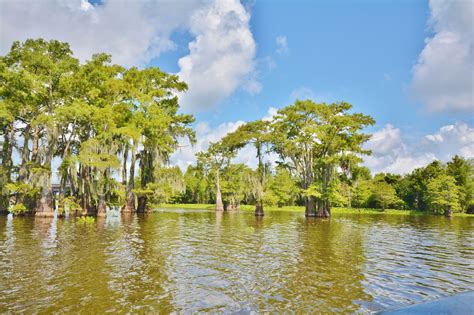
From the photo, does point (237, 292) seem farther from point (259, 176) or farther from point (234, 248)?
point (259, 176)

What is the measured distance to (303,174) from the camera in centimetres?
3681

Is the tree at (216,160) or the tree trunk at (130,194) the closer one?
the tree trunk at (130,194)

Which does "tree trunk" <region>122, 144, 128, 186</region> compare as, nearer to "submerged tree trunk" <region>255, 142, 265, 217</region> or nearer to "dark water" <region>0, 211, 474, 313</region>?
"submerged tree trunk" <region>255, 142, 265, 217</region>

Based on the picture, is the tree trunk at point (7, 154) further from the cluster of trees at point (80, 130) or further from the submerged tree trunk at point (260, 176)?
the submerged tree trunk at point (260, 176)

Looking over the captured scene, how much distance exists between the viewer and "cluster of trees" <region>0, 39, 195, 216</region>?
84.9 feet

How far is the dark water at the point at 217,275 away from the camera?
7.06 meters

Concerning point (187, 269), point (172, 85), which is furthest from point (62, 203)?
point (187, 269)

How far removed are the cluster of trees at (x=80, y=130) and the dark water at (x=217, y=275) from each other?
1258 cm

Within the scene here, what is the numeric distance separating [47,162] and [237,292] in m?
24.7

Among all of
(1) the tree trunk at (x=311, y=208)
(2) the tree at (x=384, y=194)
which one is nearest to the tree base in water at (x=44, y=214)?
(1) the tree trunk at (x=311, y=208)

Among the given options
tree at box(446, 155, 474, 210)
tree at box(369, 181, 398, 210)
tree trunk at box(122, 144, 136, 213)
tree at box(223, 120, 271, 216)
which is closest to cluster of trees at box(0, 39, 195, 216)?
tree trunk at box(122, 144, 136, 213)

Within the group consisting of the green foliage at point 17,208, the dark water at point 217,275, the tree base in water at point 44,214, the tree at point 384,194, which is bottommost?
the dark water at point 217,275

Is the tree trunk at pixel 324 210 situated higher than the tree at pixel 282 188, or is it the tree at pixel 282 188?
the tree at pixel 282 188

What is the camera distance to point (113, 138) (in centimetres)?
3133
